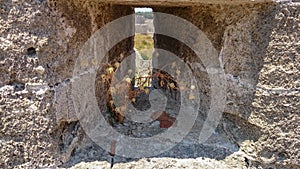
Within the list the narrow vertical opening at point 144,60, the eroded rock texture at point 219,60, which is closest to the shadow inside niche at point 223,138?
the eroded rock texture at point 219,60

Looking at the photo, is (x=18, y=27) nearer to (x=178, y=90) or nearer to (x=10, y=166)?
(x=10, y=166)

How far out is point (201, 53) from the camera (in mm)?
1157

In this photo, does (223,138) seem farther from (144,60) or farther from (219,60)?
(144,60)

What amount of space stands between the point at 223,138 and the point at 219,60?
0.90 ft

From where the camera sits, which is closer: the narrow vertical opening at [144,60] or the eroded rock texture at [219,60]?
the eroded rock texture at [219,60]

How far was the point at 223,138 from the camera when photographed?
109cm

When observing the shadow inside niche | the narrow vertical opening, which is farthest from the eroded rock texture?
the narrow vertical opening

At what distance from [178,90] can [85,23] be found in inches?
20.7

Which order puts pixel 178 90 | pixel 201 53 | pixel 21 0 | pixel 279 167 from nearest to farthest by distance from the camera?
1. pixel 21 0
2. pixel 279 167
3. pixel 201 53
4. pixel 178 90

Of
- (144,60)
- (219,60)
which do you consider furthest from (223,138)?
(144,60)

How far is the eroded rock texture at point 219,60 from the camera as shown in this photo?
87 centimetres

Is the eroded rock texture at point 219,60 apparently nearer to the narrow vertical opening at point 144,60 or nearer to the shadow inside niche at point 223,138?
the shadow inside niche at point 223,138

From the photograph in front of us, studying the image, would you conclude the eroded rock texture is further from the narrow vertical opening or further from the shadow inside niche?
the narrow vertical opening

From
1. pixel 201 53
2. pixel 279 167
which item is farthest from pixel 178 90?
→ pixel 279 167
